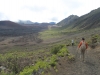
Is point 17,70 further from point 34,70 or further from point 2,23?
point 2,23

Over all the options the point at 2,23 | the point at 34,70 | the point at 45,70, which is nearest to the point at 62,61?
the point at 45,70

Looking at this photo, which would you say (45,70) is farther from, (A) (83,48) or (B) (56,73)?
(A) (83,48)

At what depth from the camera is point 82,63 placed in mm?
15180

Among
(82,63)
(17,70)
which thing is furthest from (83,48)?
(17,70)

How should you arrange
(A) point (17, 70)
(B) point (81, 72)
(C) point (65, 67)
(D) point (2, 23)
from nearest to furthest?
(B) point (81, 72) → (C) point (65, 67) → (A) point (17, 70) → (D) point (2, 23)

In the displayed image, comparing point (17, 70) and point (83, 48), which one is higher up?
point (83, 48)

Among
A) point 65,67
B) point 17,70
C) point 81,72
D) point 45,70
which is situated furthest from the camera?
point 17,70

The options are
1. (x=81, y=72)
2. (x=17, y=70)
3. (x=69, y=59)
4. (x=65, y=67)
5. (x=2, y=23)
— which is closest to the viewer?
(x=81, y=72)

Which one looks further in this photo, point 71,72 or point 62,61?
point 62,61

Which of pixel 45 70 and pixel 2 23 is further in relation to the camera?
pixel 2 23

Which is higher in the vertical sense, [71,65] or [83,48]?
[83,48]

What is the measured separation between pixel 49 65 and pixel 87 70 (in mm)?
2112

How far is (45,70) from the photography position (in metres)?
11.6

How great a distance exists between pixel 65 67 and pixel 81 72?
5.58ft
